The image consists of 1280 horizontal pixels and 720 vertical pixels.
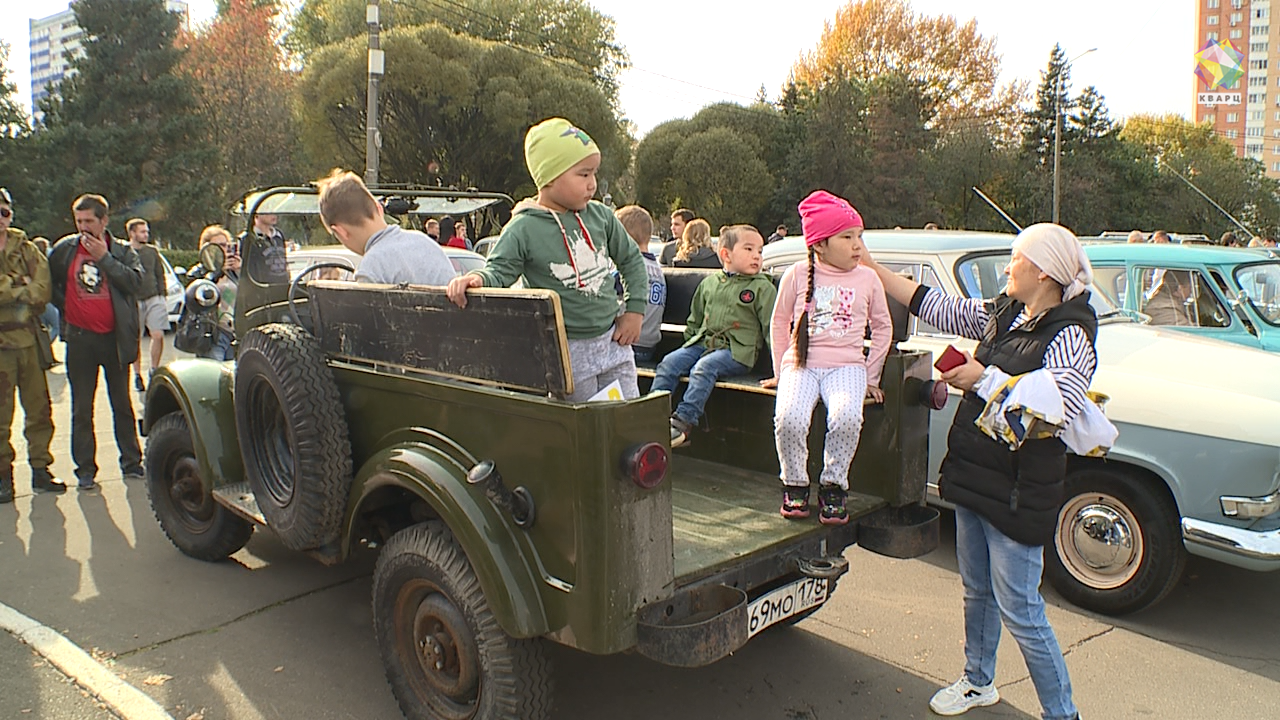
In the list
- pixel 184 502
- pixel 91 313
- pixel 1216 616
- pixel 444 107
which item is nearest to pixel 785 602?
pixel 1216 616

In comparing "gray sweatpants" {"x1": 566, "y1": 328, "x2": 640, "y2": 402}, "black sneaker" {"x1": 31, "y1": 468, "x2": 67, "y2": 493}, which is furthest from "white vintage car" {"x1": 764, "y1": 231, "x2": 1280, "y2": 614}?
"black sneaker" {"x1": 31, "y1": 468, "x2": 67, "y2": 493}

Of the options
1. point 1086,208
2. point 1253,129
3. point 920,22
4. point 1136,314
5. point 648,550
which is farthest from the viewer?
point 1253,129

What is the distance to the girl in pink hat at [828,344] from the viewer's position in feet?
12.2

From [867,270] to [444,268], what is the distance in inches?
73.5

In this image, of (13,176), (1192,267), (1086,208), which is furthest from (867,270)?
(1086,208)

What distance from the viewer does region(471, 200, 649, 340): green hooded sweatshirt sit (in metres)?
3.40

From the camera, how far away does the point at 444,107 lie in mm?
32000

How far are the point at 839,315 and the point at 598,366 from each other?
1114mm

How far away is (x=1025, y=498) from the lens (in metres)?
3.04

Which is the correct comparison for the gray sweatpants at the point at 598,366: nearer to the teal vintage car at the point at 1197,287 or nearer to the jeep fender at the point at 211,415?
the jeep fender at the point at 211,415

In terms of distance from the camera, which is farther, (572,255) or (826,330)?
(826,330)

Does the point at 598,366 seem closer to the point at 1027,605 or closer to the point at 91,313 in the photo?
the point at 1027,605

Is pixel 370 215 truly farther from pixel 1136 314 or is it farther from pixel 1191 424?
pixel 1136 314

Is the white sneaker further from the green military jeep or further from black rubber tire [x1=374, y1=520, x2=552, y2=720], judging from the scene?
black rubber tire [x1=374, y1=520, x2=552, y2=720]
